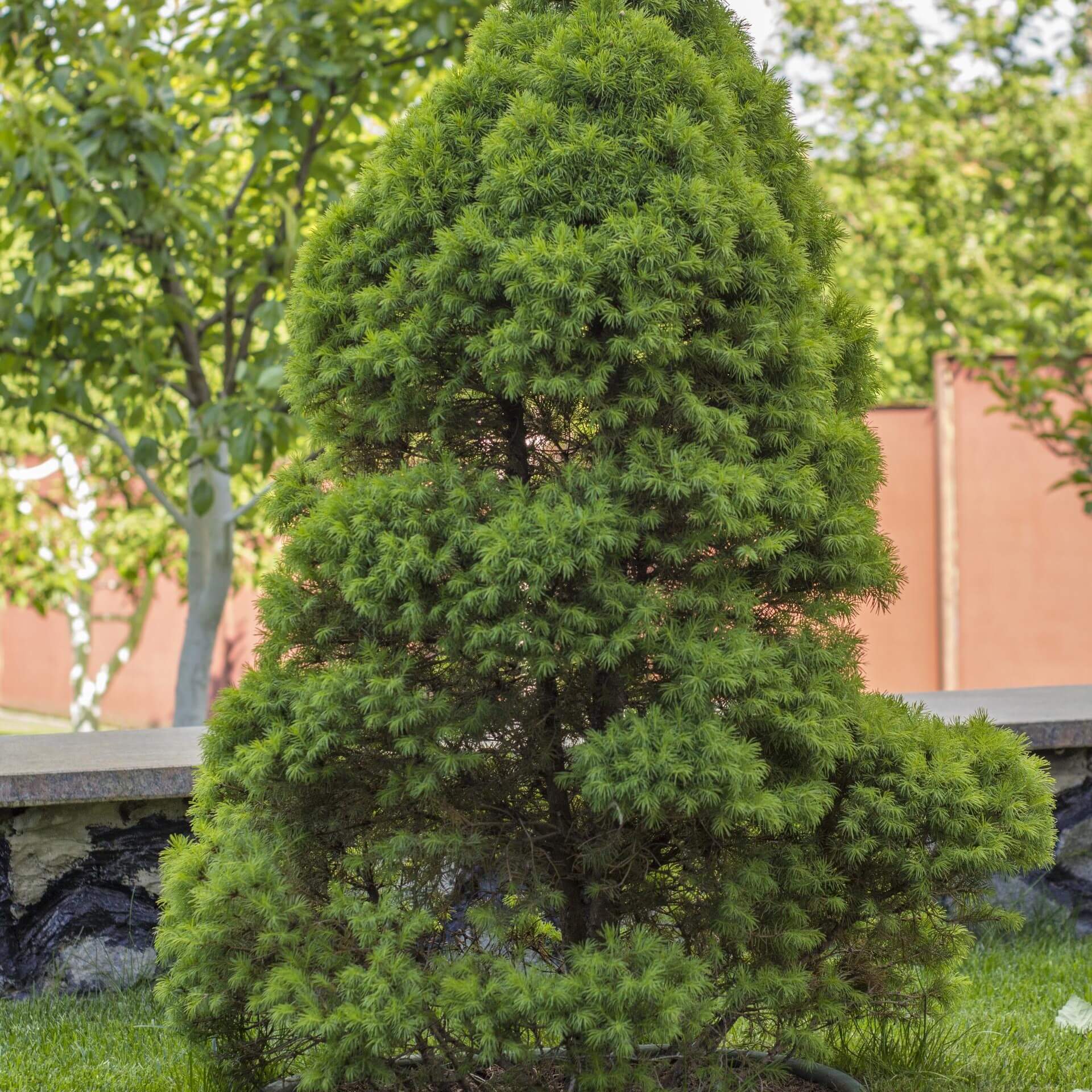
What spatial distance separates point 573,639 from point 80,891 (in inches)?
80.3

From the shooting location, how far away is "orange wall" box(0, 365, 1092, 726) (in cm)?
848

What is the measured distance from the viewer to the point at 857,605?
2.29 meters

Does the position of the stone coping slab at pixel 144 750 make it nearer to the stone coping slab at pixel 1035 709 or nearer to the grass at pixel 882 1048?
the stone coping slab at pixel 1035 709

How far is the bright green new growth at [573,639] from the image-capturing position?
1.94 m

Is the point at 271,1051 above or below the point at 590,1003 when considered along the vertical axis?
below

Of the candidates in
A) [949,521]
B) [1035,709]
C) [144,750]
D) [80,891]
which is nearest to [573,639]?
[80,891]

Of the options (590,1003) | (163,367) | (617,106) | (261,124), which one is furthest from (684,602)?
(261,124)

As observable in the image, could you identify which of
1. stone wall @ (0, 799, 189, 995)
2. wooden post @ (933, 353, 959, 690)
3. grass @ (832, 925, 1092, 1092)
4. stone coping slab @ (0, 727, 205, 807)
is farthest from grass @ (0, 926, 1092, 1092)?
wooden post @ (933, 353, 959, 690)

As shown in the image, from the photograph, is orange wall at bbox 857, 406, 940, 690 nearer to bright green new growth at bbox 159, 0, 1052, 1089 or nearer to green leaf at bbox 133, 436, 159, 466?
green leaf at bbox 133, 436, 159, 466

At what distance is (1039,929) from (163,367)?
12.7 ft

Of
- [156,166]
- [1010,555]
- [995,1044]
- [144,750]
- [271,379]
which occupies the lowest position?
[995,1044]

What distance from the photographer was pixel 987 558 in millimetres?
8578

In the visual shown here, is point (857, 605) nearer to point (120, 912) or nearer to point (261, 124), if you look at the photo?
point (120, 912)

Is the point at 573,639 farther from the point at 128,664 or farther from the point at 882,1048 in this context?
the point at 128,664
